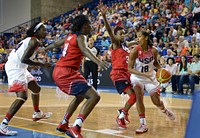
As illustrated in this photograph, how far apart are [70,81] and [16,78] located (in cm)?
117

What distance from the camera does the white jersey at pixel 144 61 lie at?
591 centimetres

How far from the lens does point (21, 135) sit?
534cm

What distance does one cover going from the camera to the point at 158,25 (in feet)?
57.5

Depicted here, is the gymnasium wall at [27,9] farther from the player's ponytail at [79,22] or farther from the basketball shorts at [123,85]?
the player's ponytail at [79,22]

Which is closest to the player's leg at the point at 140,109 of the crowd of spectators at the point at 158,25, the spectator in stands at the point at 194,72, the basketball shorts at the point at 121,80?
the basketball shorts at the point at 121,80

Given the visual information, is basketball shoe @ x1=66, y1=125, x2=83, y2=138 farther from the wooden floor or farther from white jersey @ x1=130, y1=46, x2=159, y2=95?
white jersey @ x1=130, y1=46, x2=159, y2=95

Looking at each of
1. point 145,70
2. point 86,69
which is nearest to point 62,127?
point 145,70

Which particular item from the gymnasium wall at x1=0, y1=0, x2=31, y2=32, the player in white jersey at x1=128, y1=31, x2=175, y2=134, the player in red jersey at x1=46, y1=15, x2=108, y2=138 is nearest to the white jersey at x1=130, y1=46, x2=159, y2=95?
the player in white jersey at x1=128, y1=31, x2=175, y2=134

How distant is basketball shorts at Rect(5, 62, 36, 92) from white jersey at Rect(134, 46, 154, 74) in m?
1.88

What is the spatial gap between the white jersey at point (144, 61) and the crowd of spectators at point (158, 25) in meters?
5.90

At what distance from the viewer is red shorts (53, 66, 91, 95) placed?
4926 millimetres

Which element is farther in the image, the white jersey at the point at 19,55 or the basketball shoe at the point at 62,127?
the white jersey at the point at 19,55

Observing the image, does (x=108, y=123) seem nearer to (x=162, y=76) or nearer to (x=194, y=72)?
(x=162, y=76)

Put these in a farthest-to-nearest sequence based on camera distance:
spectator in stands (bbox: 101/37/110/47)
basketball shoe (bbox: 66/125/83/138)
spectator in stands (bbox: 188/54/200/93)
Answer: spectator in stands (bbox: 101/37/110/47) < spectator in stands (bbox: 188/54/200/93) < basketball shoe (bbox: 66/125/83/138)
